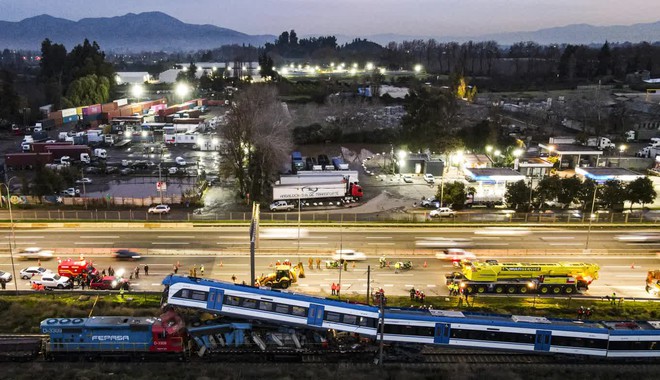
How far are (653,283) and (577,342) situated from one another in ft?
41.2

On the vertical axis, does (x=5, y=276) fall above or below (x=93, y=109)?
below

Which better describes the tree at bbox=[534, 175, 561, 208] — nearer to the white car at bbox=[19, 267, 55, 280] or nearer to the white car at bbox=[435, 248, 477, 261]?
the white car at bbox=[435, 248, 477, 261]

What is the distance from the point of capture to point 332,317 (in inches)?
909

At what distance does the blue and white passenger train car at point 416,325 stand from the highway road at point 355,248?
798cm

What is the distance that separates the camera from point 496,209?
4959cm

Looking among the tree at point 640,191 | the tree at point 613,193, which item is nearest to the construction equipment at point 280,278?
the tree at point 613,193

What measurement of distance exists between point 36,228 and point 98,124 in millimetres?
61351

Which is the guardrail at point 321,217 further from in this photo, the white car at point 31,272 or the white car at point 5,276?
the white car at point 5,276

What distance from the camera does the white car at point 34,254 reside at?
3603cm

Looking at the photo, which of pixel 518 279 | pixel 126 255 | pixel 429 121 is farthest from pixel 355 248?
pixel 429 121

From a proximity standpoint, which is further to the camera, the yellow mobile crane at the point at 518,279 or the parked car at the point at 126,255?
the parked car at the point at 126,255

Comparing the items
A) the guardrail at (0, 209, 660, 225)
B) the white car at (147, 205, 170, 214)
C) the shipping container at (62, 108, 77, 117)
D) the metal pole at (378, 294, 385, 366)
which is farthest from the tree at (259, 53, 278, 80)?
the metal pole at (378, 294, 385, 366)

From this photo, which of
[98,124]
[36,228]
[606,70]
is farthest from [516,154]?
[606,70]

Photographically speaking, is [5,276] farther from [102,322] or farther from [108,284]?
[102,322]
